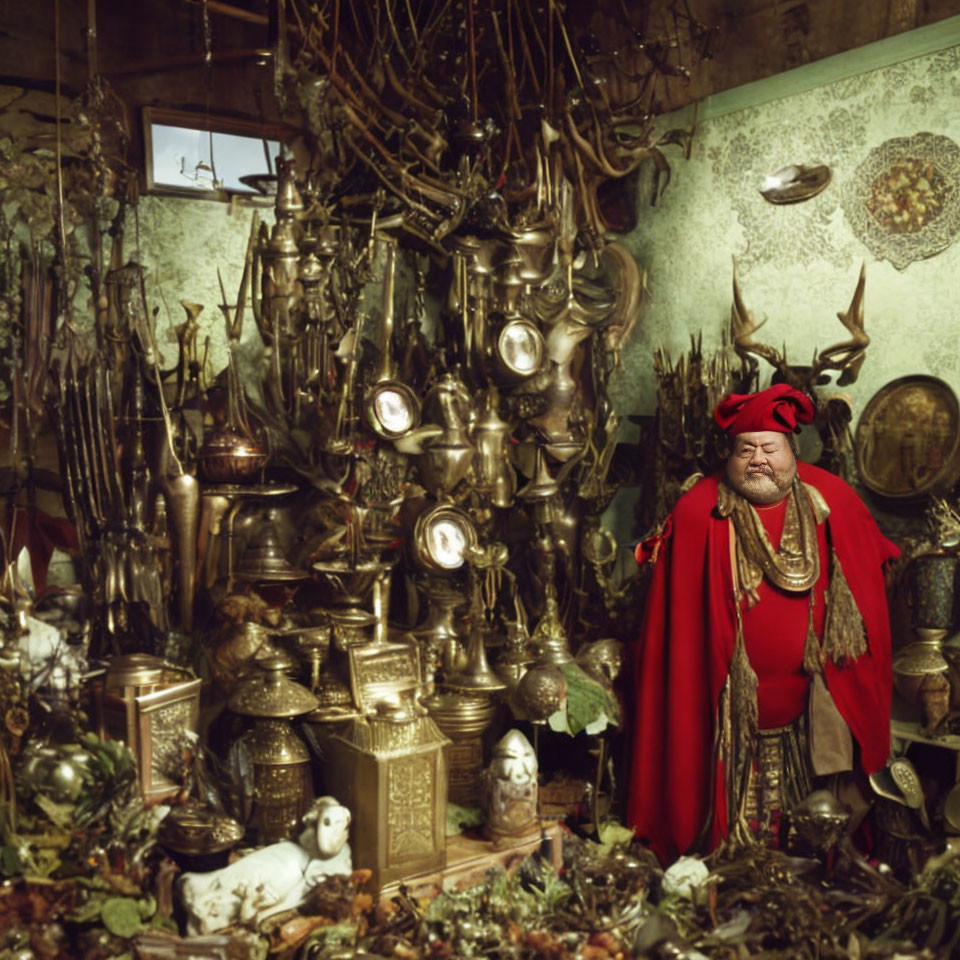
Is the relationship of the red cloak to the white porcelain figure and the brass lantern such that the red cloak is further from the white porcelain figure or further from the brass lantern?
the white porcelain figure

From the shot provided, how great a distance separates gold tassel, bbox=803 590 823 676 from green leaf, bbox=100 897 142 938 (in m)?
2.43

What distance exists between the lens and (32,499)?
159 inches

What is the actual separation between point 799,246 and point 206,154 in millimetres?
2626

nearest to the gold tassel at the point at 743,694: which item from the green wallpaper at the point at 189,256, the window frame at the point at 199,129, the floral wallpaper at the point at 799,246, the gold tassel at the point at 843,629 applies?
the gold tassel at the point at 843,629

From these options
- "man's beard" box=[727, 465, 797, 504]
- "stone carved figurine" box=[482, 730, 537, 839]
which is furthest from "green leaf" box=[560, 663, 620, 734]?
"man's beard" box=[727, 465, 797, 504]

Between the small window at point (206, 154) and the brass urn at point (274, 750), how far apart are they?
2003 millimetres

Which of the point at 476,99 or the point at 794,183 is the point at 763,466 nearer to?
the point at 794,183

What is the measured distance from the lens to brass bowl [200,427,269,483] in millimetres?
3963

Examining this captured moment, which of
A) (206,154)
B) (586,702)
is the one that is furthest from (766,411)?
(206,154)

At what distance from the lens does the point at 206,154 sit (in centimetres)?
455

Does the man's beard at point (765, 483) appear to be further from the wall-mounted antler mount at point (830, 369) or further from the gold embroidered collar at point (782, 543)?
the wall-mounted antler mount at point (830, 369)

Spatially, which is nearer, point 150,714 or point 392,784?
point 150,714

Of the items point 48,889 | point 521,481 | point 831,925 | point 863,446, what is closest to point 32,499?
point 48,889

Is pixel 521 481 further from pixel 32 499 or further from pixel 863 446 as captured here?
pixel 32 499
